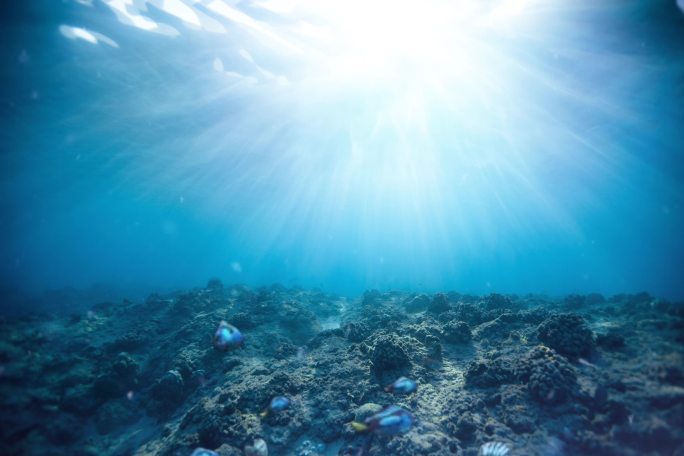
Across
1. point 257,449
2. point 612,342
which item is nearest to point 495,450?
point 257,449

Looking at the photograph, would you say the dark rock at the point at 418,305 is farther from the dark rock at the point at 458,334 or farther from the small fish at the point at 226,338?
the small fish at the point at 226,338

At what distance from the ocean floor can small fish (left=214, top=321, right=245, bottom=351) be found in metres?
1.90

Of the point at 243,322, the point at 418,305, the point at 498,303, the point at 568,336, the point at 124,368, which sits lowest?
the point at 124,368

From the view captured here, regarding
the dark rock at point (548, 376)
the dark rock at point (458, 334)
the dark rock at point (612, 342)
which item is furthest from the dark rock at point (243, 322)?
the dark rock at point (612, 342)

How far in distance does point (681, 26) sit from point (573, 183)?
36.1 m

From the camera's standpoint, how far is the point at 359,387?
22.0 ft

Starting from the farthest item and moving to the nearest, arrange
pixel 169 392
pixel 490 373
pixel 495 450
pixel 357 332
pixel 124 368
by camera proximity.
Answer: pixel 357 332, pixel 124 368, pixel 169 392, pixel 490 373, pixel 495 450

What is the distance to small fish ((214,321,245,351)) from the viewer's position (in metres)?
5.20

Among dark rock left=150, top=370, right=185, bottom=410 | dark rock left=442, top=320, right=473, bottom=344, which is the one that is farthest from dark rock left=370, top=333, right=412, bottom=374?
dark rock left=150, top=370, right=185, bottom=410

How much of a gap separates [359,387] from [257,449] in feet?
8.35

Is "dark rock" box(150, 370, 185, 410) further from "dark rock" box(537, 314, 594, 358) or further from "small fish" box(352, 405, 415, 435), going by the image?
"dark rock" box(537, 314, 594, 358)

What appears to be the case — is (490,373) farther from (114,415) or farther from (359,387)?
(114,415)

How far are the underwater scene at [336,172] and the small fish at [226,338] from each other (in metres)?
0.04

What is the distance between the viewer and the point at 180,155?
29.5 meters
